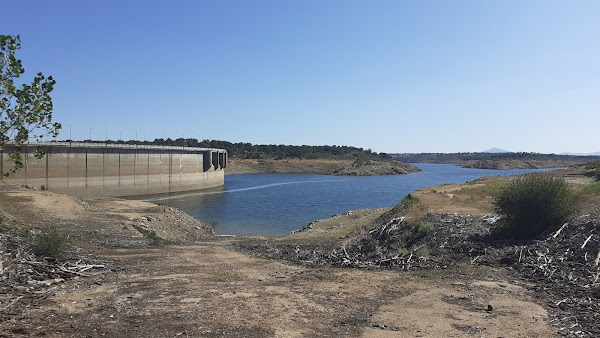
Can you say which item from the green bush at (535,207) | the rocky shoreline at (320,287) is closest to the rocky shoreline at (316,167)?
the green bush at (535,207)

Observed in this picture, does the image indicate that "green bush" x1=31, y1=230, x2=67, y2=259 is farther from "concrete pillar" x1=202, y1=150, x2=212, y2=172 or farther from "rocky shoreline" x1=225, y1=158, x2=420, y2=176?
"rocky shoreline" x1=225, y1=158, x2=420, y2=176

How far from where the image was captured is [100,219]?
29.0 meters

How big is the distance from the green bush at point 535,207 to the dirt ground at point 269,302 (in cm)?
504

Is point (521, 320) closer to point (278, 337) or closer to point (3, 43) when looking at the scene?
point (278, 337)

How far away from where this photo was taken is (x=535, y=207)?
18.2 meters

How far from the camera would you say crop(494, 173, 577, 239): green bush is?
58.7 feet

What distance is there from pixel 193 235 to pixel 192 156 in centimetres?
6236

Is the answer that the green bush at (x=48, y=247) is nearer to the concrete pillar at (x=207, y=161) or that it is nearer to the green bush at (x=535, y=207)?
the green bush at (x=535, y=207)

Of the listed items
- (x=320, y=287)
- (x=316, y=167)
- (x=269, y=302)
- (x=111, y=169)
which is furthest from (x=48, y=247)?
(x=316, y=167)

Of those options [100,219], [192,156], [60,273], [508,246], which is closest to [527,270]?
[508,246]

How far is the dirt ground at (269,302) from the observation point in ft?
27.1

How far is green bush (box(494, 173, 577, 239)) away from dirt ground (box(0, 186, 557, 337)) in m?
5.04

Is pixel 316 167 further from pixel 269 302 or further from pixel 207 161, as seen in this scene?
pixel 269 302

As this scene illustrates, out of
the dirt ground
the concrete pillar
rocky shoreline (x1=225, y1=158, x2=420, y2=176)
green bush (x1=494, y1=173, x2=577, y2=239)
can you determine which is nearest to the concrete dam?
the concrete pillar
